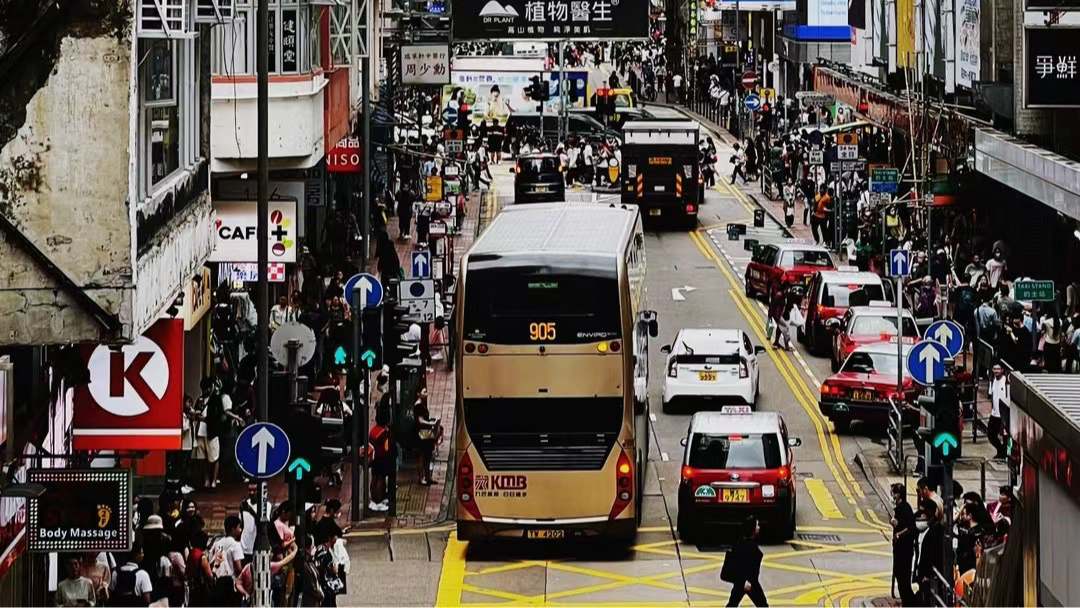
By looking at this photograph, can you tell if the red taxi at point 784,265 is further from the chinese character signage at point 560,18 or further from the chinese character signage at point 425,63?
the chinese character signage at point 560,18

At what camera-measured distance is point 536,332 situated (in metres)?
26.5

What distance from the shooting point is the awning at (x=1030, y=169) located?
3806cm

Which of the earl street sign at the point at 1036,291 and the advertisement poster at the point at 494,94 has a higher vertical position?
the advertisement poster at the point at 494,94

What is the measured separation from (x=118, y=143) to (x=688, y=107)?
9019cm

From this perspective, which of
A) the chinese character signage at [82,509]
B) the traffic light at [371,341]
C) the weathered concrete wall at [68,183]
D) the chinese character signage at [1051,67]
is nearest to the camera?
the weathered concrete wall at [68,183]

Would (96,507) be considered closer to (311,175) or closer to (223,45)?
(223,45)

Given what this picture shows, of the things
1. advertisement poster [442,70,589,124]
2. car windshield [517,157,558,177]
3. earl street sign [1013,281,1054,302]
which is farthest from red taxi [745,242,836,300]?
advertisement poster [442,70,589,124]

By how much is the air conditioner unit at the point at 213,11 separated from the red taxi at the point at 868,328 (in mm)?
18254

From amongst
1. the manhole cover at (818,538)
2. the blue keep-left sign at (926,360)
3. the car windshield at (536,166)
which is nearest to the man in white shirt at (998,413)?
the manhole cover at (818,538)

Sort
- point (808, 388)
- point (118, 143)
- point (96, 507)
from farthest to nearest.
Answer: point (808, 388) → point (96, 507) → point (118, 143)

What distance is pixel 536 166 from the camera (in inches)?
2601

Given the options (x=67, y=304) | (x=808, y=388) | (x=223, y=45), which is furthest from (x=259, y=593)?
(x=808, y=388)

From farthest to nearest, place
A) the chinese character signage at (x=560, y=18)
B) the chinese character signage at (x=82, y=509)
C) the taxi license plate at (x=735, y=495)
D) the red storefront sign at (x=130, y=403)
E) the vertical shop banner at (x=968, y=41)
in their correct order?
the chinese character signage at (x=560, y=18)
the vertical shop banner at (x=968, y=41)
the taxi license plate at (x=735, y=495)
the red storefront sign at (x=130, y=403)
the chinese character signage at (x=82, y=509)

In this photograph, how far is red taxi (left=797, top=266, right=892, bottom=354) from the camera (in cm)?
4319
